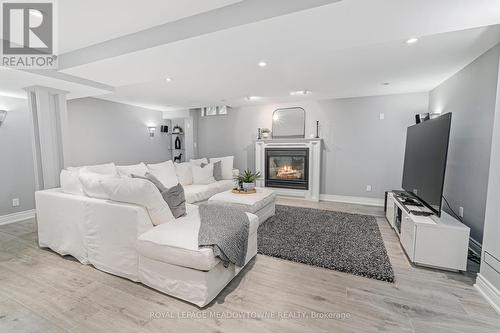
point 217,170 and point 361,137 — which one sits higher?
point 361,137

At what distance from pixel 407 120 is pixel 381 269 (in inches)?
134

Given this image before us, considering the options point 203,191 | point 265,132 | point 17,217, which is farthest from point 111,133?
point 265,132

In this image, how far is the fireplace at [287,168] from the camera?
16.8 feet

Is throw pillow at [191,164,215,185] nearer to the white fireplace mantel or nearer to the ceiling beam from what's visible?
the white fireplace mantel

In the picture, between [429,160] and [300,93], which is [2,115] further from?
[429,160]

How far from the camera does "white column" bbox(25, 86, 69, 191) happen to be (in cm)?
291

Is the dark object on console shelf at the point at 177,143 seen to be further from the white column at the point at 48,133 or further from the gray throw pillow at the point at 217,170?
the white column at the point at 48,133

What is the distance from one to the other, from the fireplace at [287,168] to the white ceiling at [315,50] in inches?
60.7

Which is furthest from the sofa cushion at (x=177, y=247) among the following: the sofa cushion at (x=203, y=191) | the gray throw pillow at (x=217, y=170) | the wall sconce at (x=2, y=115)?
the wall sconce at (x=2, y=115)

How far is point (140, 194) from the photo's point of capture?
1.92 metres

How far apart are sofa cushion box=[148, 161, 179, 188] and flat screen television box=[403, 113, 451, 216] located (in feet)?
12.4

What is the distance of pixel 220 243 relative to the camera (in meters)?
1.69

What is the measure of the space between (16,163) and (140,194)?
3477 mm

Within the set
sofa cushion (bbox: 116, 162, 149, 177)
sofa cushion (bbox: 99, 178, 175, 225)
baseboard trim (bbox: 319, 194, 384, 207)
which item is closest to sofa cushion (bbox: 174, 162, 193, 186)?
sofa cushion (bbox: 116, 162, 149, 177)
